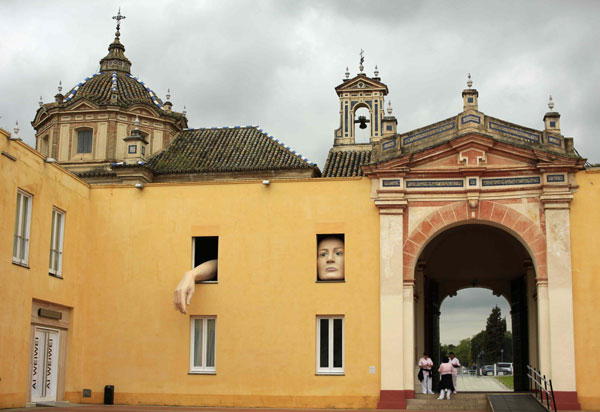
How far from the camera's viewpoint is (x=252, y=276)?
23469 mm

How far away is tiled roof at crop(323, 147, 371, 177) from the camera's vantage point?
34.9m

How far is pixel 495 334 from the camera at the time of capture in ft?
257

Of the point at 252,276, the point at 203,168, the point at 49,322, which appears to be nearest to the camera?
the point at 49,322

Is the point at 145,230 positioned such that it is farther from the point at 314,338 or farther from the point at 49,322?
the point at 314,338

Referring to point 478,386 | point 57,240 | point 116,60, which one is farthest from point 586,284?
point 116,60

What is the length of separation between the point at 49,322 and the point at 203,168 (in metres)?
13.9

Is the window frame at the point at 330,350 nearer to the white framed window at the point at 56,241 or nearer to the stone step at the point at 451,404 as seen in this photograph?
the stone step at the point at 451,404

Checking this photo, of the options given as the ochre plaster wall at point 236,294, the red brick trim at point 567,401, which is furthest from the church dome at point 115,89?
the red brick trim at point 567,401

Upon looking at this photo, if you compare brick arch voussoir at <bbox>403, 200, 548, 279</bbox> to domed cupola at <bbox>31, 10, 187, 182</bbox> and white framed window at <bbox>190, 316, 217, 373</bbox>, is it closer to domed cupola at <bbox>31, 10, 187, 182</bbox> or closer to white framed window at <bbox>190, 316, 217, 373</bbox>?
white framed window at <bbox>190, 316, 217, 373</bbox>

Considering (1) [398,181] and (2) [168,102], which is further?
(2) [168,102]

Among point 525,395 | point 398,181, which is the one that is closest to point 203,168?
point 398,181

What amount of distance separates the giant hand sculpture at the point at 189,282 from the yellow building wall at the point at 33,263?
10.7 feet

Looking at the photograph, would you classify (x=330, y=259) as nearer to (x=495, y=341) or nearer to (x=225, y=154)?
(x=225, y=154)

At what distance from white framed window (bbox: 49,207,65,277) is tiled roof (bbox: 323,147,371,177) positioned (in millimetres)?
14428
